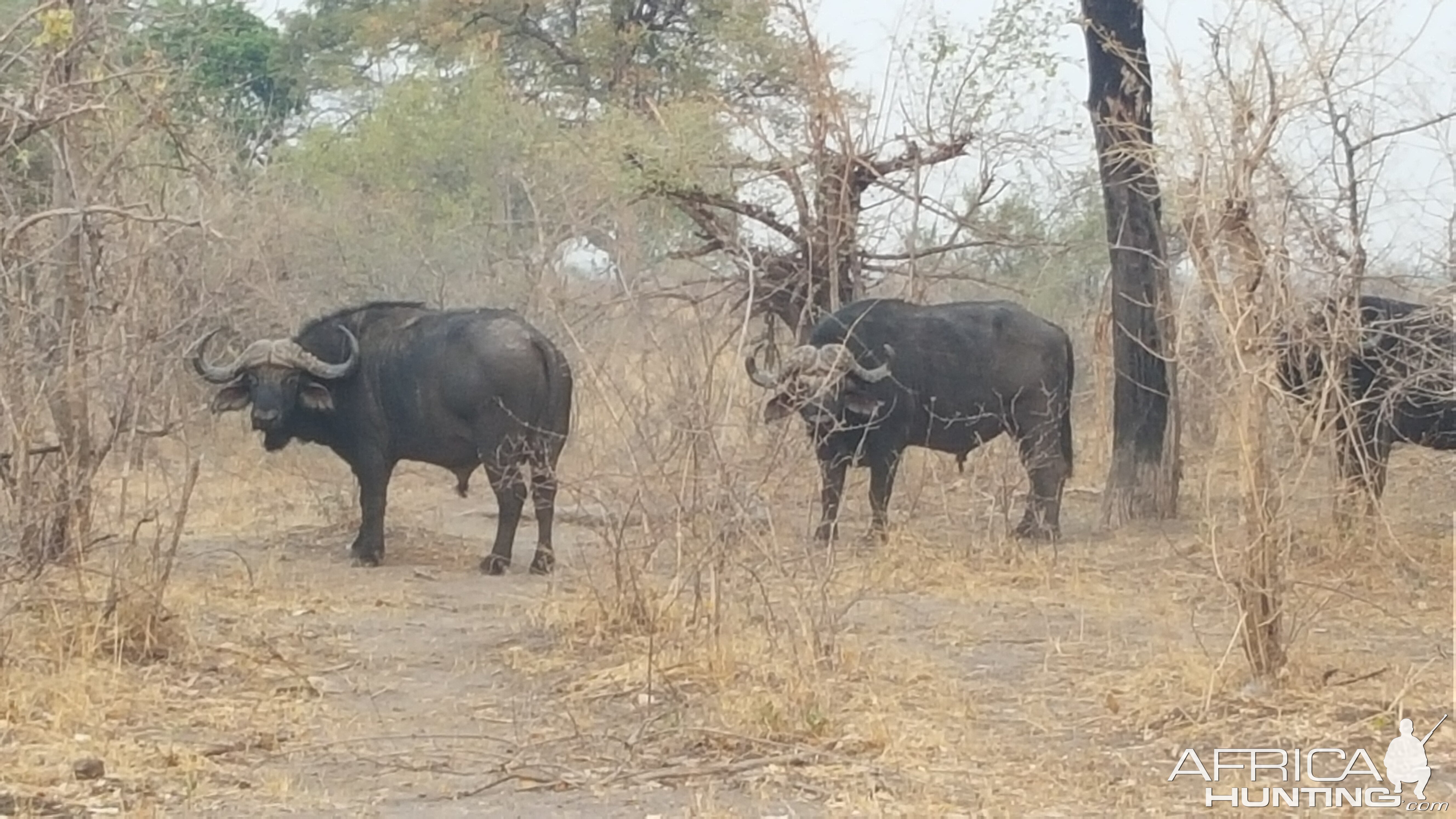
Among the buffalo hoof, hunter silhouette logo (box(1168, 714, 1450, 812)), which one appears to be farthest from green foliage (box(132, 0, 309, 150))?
hunter silhouette logo (box(1168, 714, 1450, 812))

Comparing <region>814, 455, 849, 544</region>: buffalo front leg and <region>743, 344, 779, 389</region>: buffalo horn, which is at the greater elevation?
<region>743, 344, 779, 389</region>: buffalo horn

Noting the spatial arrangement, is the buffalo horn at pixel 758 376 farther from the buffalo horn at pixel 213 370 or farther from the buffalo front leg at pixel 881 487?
the buffalo horn at pixel 213 370

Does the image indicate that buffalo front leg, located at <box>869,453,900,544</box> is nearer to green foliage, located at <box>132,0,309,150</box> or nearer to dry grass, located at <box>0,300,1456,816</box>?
dry grass, located at <box>0,300,1456,816</box>

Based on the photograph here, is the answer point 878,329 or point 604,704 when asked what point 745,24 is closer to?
point 878,329

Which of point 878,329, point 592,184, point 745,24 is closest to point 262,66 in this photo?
point 745,24

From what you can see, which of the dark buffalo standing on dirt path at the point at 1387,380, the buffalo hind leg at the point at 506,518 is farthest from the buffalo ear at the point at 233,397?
the dark buffalo standing on dirt path at the point at 1387,380

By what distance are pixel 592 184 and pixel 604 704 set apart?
10.3 meters

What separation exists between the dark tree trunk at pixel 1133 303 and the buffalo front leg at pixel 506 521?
4216 mm

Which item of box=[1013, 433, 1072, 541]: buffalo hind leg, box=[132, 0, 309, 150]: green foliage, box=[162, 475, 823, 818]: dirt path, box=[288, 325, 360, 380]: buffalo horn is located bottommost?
box=[162, 475, 823, 818]: dirt path

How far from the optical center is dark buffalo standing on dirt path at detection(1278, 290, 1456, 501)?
10.3 m

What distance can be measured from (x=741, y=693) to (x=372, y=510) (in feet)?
17.8

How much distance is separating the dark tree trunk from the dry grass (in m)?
1.64

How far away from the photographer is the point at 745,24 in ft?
76.7

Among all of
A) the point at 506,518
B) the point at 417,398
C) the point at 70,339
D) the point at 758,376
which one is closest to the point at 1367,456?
the point at 758,376
